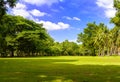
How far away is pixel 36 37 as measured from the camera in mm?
83875

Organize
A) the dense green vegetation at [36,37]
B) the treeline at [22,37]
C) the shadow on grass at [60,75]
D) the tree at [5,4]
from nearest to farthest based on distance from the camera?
1. the shadow on grass at [60,75]
2. the tree at [5,4]
3. the dense green vegetation at [36,37]
4. the treeline at [22,37]

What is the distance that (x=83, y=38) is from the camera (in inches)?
5143

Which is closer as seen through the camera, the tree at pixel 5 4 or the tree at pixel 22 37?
the tree at pixel 5 4

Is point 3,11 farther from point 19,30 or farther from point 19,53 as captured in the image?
point 19,53

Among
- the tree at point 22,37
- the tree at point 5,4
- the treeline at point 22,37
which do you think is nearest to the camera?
the tree at point 5,4

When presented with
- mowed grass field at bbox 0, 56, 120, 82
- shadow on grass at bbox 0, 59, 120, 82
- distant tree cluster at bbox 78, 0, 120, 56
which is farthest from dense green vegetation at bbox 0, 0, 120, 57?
shadow on grass at bbox 0, 59, 120, 82

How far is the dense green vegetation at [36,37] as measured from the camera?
201 feet

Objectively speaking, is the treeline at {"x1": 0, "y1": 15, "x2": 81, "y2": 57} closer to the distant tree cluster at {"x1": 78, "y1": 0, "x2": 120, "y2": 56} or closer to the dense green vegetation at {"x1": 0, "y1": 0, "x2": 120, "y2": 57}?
the dense green vegetation at {"x1": 0, "y1": 0, "x2": 120, "y2": 57}

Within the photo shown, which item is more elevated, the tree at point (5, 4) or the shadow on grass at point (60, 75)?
the tree at point (5, 4)

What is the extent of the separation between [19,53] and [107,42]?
42680 mm

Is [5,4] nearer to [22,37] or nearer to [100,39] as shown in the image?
[22,37]

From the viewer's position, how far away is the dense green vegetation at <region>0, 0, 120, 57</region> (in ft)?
201

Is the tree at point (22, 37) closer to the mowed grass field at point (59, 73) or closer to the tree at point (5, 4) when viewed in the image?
the tree at point (5, 4)

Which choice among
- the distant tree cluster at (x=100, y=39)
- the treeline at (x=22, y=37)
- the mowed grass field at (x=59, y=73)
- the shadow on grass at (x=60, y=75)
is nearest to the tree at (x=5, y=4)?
the mowed grass field at (x=59, y=73)
